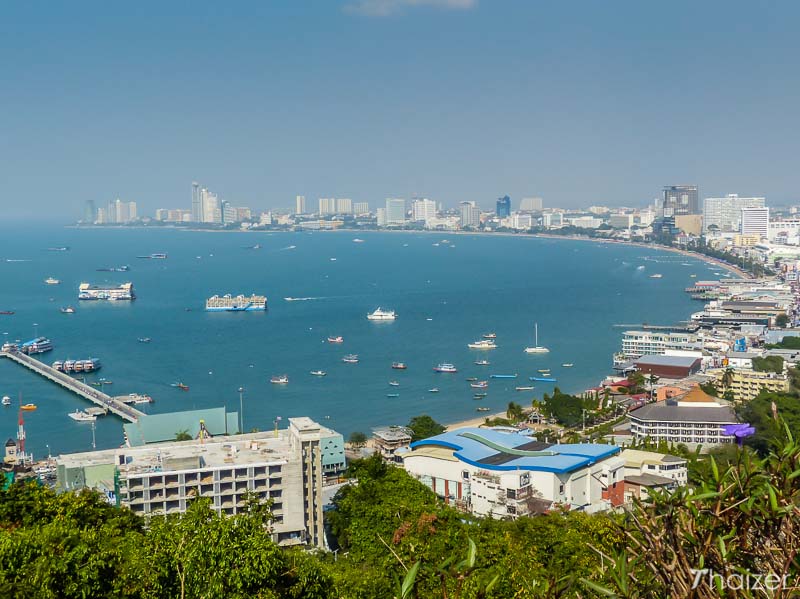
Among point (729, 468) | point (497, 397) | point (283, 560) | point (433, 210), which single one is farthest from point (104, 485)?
point (433, 210)

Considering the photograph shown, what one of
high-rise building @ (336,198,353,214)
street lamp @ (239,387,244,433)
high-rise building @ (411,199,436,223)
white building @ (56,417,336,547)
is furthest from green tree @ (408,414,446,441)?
high-rise building @ (336,198,353,214)

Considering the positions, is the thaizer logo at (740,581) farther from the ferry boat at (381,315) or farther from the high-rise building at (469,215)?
the high-rise building at (469,215)

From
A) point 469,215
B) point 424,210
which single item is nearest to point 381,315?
point 469,215

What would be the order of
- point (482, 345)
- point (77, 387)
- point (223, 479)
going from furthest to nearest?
1. point (482, 345)
2. point (77, 387)
3. point (223, 479)

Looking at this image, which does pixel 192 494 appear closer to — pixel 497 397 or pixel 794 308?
pixel 497 397

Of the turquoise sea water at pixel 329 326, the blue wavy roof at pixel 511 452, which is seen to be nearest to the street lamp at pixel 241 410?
the turquoise sea water at pixel 329 326

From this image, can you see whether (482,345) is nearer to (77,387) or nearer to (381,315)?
(381,315)
